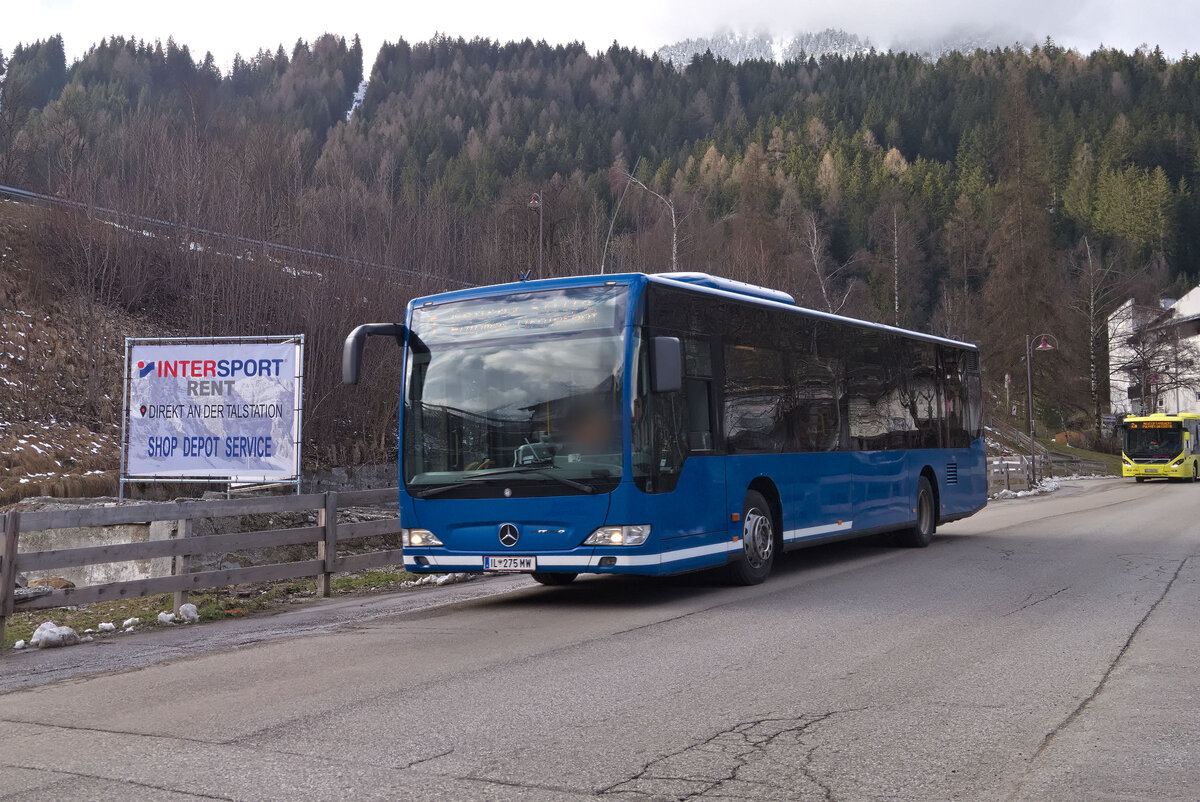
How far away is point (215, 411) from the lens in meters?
16.3

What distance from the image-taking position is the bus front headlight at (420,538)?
11172 mm

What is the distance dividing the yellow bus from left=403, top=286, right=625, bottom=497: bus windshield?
46366 millimetres

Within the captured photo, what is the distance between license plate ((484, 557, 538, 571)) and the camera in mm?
10664

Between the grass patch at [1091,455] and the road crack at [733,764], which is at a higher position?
the grass patch at [1091,455]

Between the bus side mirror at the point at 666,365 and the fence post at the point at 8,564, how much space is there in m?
5.60

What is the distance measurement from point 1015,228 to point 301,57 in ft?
395

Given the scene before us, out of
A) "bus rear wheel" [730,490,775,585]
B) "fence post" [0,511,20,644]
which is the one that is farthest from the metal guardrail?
"fence post" [0,511,20,644]

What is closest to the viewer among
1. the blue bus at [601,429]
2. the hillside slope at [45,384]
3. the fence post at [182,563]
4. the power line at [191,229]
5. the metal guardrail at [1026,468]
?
the blue bus at [601,429]

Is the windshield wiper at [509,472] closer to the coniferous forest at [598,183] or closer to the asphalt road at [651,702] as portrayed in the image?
the asphalt road at [651,702]

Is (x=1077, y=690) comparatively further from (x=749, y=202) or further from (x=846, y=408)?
(x=749, y=202)

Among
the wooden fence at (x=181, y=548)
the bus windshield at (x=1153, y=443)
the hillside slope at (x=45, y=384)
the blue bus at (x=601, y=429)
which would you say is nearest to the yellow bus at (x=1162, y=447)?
the bus windshield at (x=1153, y=443)

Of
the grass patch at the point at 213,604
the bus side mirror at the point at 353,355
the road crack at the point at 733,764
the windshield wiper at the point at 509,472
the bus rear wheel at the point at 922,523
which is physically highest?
the bus side mirror at the point at 353,355

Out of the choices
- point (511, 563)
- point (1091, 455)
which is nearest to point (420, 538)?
point (511, 563)

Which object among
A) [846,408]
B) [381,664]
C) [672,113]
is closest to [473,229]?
[846,408]
